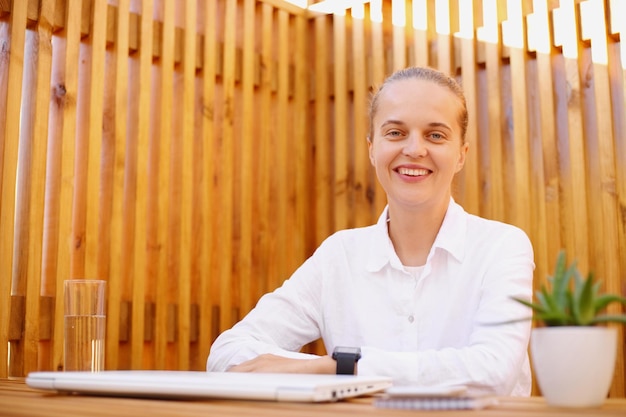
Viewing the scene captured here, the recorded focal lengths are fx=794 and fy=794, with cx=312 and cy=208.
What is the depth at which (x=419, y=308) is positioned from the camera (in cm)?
192

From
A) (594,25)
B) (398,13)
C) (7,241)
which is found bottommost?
(7,241)

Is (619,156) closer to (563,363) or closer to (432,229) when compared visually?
(432,229)

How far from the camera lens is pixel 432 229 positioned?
204 cm

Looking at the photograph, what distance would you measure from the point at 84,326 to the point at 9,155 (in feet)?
4.23

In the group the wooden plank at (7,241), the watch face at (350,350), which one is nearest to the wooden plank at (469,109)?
the wooden plank at (7,241)

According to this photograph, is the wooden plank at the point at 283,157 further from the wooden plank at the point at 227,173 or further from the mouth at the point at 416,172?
the mouth at the point at 416,172

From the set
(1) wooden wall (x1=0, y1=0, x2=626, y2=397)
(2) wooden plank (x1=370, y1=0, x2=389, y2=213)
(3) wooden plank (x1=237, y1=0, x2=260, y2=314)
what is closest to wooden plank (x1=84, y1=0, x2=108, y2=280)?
(1) wooden wall (x1=0, y1=0, x2=626, y2=397)

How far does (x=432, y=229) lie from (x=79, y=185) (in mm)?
1507

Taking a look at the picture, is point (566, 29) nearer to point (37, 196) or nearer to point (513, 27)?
point (513, 27)

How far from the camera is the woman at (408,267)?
1.86m

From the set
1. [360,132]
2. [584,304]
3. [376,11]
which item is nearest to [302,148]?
[360,132]

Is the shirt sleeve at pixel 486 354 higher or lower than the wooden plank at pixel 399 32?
lower

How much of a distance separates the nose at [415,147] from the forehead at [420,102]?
58 mm

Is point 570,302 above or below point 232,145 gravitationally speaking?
below
